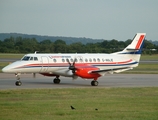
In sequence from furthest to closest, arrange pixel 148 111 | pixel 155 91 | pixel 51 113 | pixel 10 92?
pixel 155 91 < pixel 10 92 < pixel 148 111 < pixel 51 113

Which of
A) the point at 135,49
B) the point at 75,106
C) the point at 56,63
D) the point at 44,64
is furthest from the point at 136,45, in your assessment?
the point at 75,106

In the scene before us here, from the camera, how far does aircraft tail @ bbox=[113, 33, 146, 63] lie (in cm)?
3772

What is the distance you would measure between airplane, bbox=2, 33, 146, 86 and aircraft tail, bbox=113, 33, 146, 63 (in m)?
0.22

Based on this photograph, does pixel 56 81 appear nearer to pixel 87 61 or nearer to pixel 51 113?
pixel 87 61

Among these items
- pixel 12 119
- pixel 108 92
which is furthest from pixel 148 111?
pixel 108 92

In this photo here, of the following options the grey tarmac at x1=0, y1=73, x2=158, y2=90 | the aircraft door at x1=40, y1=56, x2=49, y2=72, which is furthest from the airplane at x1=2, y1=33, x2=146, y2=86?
the grey tarmac at x1=0, y1=73, x2=158, y2=90

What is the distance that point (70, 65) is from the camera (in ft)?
107

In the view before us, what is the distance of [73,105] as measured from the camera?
19609 mm

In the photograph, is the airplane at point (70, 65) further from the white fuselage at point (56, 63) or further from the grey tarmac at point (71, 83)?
the grey tarmac at point (71, 83)

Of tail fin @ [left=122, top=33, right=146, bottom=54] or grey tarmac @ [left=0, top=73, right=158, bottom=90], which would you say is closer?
grey tarmac @ [left=0, top=73, right=158, bottom=90]

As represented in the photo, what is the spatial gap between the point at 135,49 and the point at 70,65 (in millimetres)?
7844

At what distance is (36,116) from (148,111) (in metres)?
4.94

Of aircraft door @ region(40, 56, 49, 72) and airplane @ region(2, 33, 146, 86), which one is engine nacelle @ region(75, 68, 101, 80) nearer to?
airplane @ region(2, 33, 146, 86)

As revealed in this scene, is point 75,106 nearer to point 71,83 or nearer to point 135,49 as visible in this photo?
point 71,83
